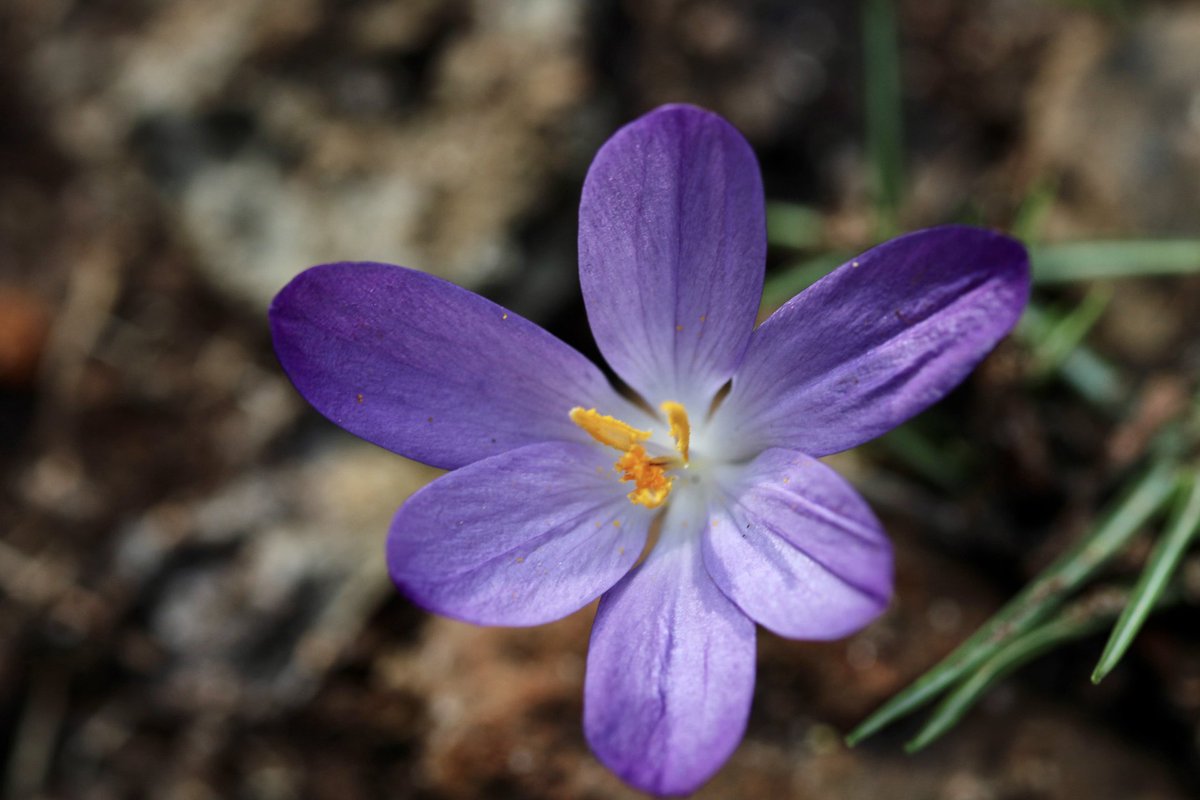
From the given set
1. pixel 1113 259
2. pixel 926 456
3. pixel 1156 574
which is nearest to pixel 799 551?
pixel 1156 574

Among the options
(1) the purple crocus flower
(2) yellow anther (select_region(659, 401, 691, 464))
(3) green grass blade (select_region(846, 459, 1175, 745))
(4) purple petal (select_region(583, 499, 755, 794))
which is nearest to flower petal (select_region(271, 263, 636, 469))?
(1) the purple crocus flower

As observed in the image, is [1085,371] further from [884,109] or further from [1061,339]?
[884,109]

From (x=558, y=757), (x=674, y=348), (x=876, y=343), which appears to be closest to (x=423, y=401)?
(x=674, y=348)

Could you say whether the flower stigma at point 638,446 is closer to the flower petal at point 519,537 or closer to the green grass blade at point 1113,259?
the flower petal at point 519,537

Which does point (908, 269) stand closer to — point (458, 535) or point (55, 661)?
point (458, 535)

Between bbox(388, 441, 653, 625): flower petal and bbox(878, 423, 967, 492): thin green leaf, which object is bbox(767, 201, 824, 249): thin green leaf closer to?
bbox(878, 423, 967, 492): thin green leaf

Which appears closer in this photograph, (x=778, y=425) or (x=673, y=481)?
(x=778, y=425)
